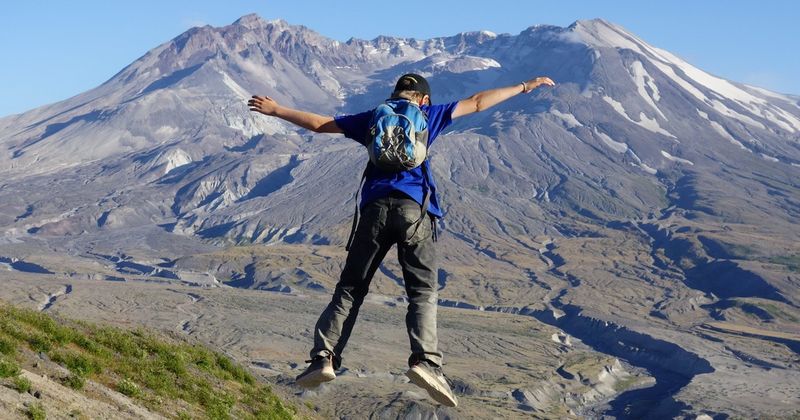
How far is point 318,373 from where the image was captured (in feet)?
41.7

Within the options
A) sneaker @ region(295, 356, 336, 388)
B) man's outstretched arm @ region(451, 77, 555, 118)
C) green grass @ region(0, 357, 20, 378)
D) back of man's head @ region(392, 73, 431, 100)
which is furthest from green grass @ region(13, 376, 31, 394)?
man's outstretched arm @ region(451, 77, 555, 118)

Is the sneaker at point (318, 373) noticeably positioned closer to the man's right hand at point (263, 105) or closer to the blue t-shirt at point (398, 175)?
the blue t-shirt at point (398, 175)

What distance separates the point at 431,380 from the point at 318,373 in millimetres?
1437

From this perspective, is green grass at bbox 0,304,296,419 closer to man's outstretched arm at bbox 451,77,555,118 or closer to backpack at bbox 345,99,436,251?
backpack at bbox 345,99,436,251

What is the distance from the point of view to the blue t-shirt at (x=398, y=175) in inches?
500

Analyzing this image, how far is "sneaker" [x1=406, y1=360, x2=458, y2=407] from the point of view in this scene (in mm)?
12477

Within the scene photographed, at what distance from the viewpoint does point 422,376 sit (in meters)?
12.5

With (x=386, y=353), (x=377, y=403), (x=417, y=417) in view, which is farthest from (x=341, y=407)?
(x=386, y=353)

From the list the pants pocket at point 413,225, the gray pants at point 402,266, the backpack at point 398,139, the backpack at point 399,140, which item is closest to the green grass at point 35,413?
the gray pants at point 402,266

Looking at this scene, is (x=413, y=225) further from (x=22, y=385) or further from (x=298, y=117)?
(x=22, y=385)

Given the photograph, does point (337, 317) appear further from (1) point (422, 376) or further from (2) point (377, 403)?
(2) point (377, 403)

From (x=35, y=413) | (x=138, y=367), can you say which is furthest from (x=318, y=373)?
(x=138, y=367)

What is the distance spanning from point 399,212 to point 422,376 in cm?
206

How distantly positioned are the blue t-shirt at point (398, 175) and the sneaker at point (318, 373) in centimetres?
208
